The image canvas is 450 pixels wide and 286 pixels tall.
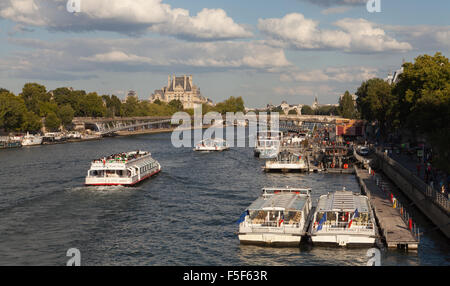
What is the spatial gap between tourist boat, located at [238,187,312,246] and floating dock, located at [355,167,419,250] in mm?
4190

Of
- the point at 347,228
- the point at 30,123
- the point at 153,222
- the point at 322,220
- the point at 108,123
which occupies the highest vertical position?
the point at 30,123

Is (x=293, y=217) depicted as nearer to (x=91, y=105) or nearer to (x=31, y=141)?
(x=31, y=141)

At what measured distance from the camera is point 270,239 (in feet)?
88.7

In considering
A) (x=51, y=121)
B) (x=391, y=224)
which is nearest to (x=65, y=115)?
(x=51, y=121)

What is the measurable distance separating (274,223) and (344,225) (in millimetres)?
3590

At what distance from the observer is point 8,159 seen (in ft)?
236

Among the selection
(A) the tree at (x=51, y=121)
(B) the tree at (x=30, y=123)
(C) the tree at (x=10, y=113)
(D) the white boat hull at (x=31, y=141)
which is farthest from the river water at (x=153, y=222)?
(A) the tree at (x=51, y=121)

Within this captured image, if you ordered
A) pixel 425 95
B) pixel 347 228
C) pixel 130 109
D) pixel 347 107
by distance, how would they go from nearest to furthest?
pixel 347 228 < pixel 425 95 < pixel 347 107 < pixel 130 109

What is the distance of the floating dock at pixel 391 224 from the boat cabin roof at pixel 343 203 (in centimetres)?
132

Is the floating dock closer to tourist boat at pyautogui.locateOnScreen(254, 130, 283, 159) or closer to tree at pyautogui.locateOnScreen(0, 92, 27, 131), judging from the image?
tourist boat at pyautogui.locateOnScreen(254, 130, 283, 159)

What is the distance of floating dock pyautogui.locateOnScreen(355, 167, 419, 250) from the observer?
85.3 feet

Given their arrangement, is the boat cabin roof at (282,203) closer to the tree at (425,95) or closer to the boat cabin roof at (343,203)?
the boat cabin roof at (343,203)
